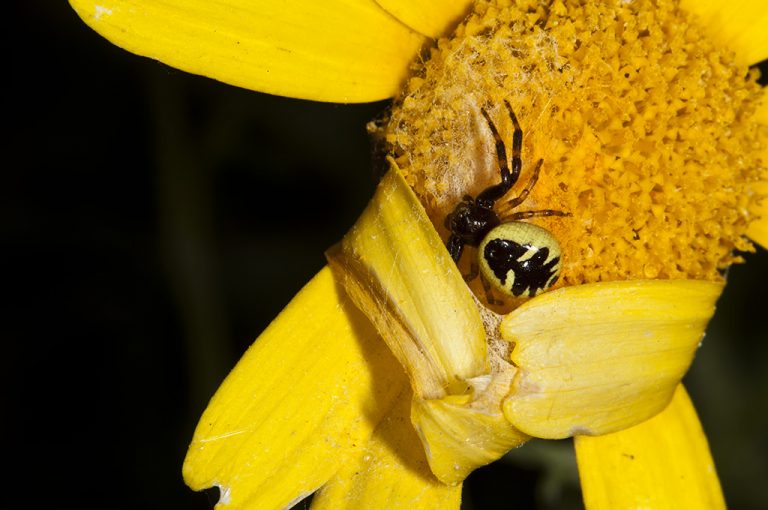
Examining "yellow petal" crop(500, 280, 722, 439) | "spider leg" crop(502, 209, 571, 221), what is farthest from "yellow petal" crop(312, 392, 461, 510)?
→ "spider leg" crop(502, 209, 571, 221)

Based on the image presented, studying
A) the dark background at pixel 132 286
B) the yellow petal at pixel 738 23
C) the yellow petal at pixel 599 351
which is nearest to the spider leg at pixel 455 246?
the yellow petal at pixel 599 351

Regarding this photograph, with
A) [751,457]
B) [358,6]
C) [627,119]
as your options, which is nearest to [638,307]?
[627,119]

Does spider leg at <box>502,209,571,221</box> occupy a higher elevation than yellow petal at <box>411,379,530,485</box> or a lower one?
higher

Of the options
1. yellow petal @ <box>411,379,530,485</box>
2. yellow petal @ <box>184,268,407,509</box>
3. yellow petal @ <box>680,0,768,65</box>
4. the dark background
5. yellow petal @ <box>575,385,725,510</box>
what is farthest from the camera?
the dark background

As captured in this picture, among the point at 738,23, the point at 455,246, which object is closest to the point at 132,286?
the point at 455,246

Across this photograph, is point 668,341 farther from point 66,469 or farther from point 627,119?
point 66,469

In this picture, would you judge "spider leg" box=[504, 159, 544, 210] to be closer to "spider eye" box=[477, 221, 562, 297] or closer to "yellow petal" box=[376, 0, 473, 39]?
"spider eye" box=[477, 221, 562, 297]
